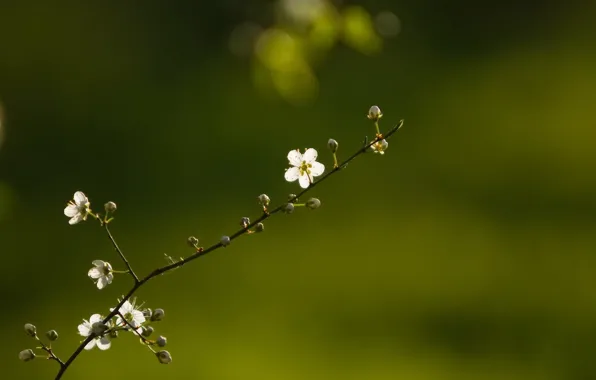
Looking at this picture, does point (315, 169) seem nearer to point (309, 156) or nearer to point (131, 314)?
point (309, 156)

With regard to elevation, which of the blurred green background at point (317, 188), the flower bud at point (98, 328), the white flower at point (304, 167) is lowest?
the flower bud at point (98, 328)

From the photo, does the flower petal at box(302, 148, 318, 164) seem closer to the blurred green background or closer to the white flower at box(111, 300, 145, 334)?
the white flower at box(111, 300, 145, 334)

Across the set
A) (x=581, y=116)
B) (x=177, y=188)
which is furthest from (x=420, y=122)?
(x=177, y=188)

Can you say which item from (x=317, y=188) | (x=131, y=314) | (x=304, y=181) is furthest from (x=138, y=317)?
(x=317, y=188)

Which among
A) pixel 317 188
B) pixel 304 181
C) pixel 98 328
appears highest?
pixel 317 188

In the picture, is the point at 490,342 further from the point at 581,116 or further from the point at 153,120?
the point at 153,120

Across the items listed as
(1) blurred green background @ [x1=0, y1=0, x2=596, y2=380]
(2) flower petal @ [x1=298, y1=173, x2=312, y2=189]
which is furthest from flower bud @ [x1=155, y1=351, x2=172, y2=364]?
(1) blurred green background @ [x1=0, y1=0, x2=596, y2=380]

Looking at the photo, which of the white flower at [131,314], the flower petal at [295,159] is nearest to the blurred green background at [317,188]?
the flower petal at [295,159]

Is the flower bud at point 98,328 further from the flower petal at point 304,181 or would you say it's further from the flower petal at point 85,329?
the flower petal at point 304,181

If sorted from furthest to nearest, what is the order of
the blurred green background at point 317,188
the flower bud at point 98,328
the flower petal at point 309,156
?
the blurred green background at point 317,188 < the flower petal at point 309,156 < the flower bud at point 98,328
